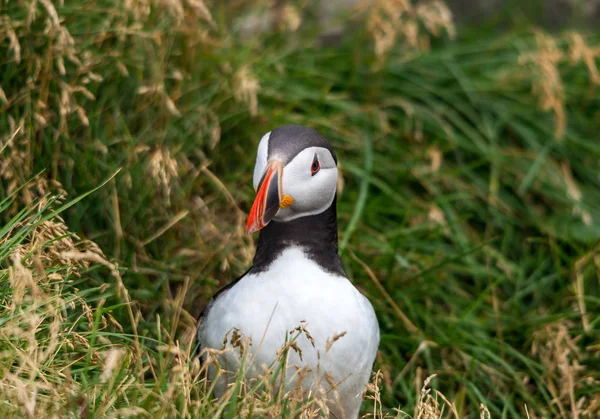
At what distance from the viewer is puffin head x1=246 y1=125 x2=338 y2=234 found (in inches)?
108

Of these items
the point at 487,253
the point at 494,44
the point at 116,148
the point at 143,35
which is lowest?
the point at 487,253

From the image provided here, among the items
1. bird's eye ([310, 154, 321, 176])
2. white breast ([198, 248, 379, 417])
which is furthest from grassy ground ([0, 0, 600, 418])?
bird's eye ([310, 154, 321, 176])

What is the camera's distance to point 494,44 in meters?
5.72

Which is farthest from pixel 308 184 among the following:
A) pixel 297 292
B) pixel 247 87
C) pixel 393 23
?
pixel 393 23

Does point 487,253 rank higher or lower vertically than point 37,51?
lower

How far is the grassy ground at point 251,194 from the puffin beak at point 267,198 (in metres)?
0.44

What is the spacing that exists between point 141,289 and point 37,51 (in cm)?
110

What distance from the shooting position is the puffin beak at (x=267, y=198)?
107 inches

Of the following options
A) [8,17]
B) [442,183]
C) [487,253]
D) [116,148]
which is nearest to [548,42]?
[442,183]

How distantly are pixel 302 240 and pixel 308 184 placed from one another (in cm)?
21

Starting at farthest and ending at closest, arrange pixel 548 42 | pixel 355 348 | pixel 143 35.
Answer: pixel 548 42, pixel 143 35, pixel 355 348

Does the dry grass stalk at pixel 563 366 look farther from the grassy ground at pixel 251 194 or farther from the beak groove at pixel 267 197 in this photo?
the beak groove at pixel 267 197

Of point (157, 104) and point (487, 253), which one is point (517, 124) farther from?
point (157, 104)

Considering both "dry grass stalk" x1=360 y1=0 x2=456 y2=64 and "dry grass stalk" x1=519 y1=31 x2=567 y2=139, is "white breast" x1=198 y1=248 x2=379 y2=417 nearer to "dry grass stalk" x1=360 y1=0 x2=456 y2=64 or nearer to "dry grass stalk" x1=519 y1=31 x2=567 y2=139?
"dry grass stalk" x1=360 y1=0 x2=456 y2=64
